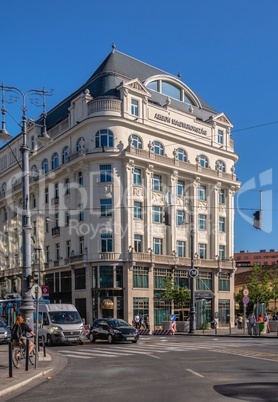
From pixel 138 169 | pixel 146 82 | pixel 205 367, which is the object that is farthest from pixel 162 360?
pixel 146 82

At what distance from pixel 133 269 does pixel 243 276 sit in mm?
51966

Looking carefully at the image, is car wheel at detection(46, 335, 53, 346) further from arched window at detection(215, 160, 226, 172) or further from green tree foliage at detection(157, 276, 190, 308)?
arched window at detection(215, 160, 226, 172)

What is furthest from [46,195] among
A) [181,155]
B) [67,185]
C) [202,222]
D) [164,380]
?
[164,380]

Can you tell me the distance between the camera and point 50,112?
6550 centimetres

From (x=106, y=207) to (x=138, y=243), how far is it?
4821 mm

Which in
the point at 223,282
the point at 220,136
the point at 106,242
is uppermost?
Result: the point at 220,136

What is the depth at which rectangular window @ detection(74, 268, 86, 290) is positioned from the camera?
52250mm

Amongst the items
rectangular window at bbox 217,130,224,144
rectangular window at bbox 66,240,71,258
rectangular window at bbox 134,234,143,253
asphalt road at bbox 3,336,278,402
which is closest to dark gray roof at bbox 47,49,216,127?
rectangular window at bbox 217,130,224,144

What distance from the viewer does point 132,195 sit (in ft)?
173

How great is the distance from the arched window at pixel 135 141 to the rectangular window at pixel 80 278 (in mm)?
13054

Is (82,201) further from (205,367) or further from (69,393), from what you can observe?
(69,393)

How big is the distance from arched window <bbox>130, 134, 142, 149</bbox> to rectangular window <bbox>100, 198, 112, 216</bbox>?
607 cm

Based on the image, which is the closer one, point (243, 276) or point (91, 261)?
point (91, 261)

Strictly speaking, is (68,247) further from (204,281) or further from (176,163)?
(204,281)
